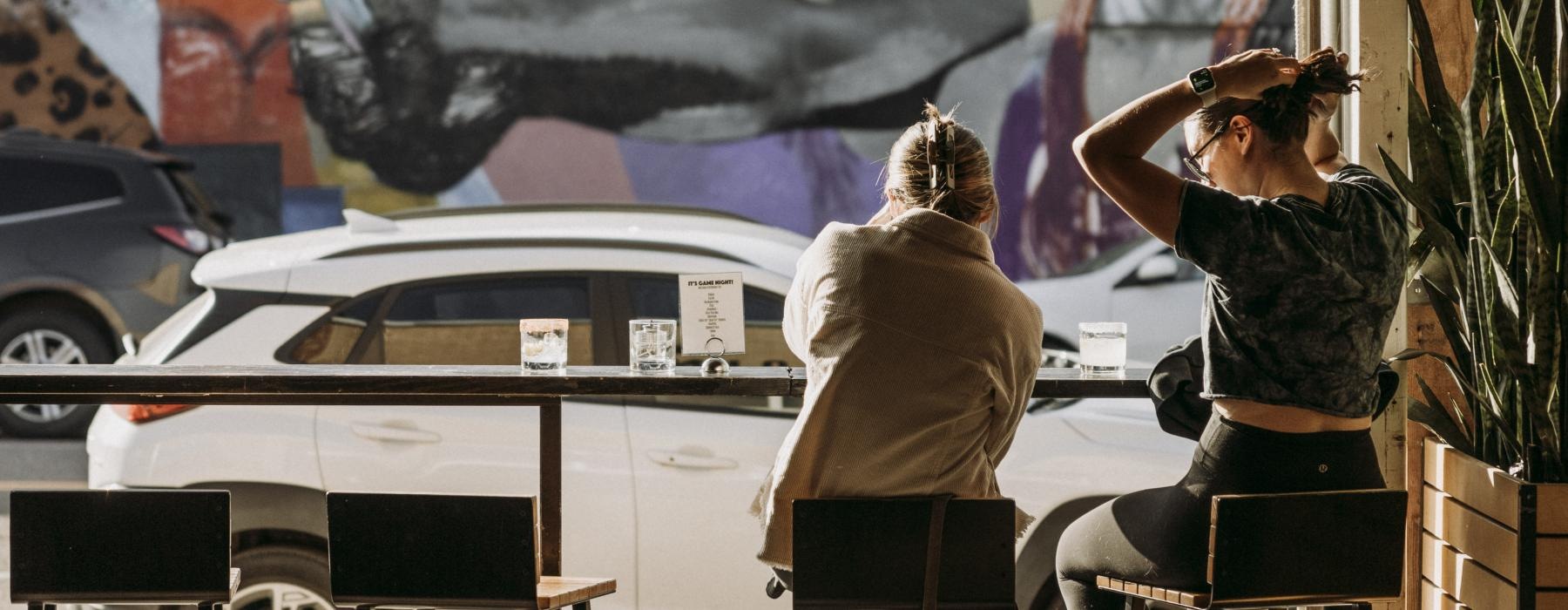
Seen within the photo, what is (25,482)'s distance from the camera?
220 inches

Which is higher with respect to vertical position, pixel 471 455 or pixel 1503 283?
pixel 1503 283

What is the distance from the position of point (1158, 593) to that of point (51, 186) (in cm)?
619

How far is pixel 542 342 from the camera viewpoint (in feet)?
8.46

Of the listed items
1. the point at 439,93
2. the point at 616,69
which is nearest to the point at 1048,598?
the point at 616,69

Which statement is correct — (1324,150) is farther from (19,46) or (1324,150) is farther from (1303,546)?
(19,46)

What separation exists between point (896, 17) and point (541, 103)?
187 cm

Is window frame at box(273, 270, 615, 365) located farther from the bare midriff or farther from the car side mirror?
the car side mirror

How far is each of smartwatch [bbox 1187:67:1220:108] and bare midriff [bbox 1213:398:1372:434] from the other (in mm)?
452

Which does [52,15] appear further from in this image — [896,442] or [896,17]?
[896,442]

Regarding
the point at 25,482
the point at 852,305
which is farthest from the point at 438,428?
the point at 25,482

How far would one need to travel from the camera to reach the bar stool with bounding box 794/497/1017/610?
1899mm

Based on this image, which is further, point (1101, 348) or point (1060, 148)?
point (1060, 148)

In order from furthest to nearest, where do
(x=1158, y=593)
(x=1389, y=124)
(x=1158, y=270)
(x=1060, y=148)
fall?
(x=1060, y=148) < (x=1158, y=270) < (x=1389, y=124) < (x=1158, y=593)

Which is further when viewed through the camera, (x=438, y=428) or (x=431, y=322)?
(x=431, y=322)
